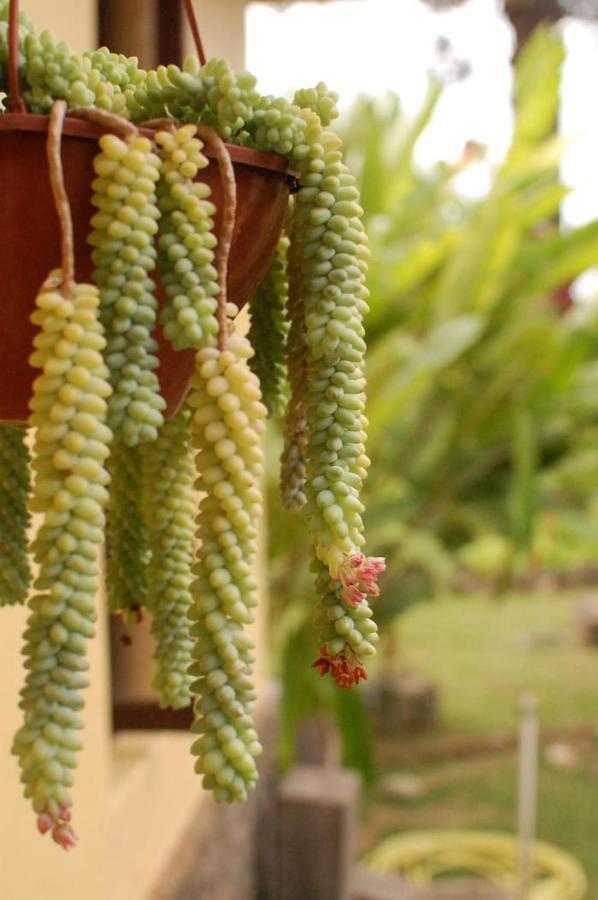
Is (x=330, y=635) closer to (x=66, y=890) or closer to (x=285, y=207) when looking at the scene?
(x=285, y=207)

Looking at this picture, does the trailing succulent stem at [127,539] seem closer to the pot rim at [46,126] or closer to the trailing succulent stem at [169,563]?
the trailing succulent stem at [169,563]

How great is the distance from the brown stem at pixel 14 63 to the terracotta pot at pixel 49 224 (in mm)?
12

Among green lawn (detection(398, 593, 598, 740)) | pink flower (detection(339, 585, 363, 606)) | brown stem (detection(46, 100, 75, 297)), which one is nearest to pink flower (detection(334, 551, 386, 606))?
pink flower (detection(339, 585, 363, 606))

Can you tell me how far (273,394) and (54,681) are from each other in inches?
6.9

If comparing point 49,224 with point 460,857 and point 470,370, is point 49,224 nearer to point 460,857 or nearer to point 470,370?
point 470,370

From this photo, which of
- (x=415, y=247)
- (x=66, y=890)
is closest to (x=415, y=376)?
(x=415, y=247)

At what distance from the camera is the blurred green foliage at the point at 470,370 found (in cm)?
190

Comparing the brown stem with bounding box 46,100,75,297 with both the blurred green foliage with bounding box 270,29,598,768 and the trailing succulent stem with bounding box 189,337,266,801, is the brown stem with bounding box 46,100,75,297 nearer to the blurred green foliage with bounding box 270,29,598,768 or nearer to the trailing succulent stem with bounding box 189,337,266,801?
the trailing succulent stem with bounding box 189,337,266,801

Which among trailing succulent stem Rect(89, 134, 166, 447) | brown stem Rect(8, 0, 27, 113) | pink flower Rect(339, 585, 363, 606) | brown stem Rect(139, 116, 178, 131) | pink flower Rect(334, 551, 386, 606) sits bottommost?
pink flower Rect(339, 585, 363, 606)

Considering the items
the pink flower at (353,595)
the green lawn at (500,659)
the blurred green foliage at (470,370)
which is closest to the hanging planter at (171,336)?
the pink flower at (353,595)

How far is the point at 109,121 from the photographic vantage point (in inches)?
11.7

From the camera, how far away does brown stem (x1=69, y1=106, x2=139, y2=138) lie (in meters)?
0.30

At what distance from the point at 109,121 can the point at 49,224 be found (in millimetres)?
36

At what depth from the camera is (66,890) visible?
846 millimetres
